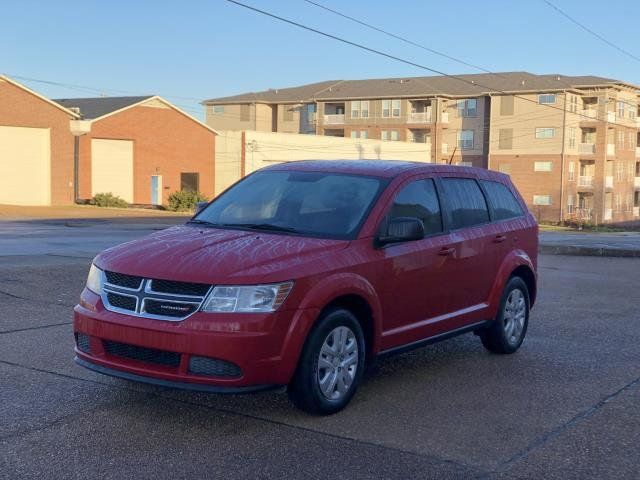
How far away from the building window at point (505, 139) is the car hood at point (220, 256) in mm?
66943

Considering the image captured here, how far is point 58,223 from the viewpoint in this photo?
3036 cm

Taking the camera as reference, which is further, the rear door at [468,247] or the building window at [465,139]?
the building window at [465,139]

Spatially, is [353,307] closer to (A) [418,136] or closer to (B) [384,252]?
(B) [384,252]

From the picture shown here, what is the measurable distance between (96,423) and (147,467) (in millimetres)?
940

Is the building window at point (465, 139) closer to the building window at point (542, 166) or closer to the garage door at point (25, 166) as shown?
the building window at point (542, 166)

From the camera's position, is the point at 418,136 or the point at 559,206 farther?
the point at 418,136

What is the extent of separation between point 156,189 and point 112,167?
12.0 feet

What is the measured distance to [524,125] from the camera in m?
70.1

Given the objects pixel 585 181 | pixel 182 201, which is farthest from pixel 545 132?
pixel 182 201

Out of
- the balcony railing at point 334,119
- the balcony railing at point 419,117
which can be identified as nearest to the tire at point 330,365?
the balcony railing at point 419,117

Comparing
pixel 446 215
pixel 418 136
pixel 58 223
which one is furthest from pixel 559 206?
pixel 446 215

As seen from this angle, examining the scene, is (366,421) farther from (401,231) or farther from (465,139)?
(465,139)

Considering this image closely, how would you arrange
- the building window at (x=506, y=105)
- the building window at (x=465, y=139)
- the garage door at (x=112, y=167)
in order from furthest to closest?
the building window at (x=465, y=139) → the building window at (x=506, y=105) → the garage door at (x=112, y=167)

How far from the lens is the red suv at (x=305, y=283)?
552 cm
